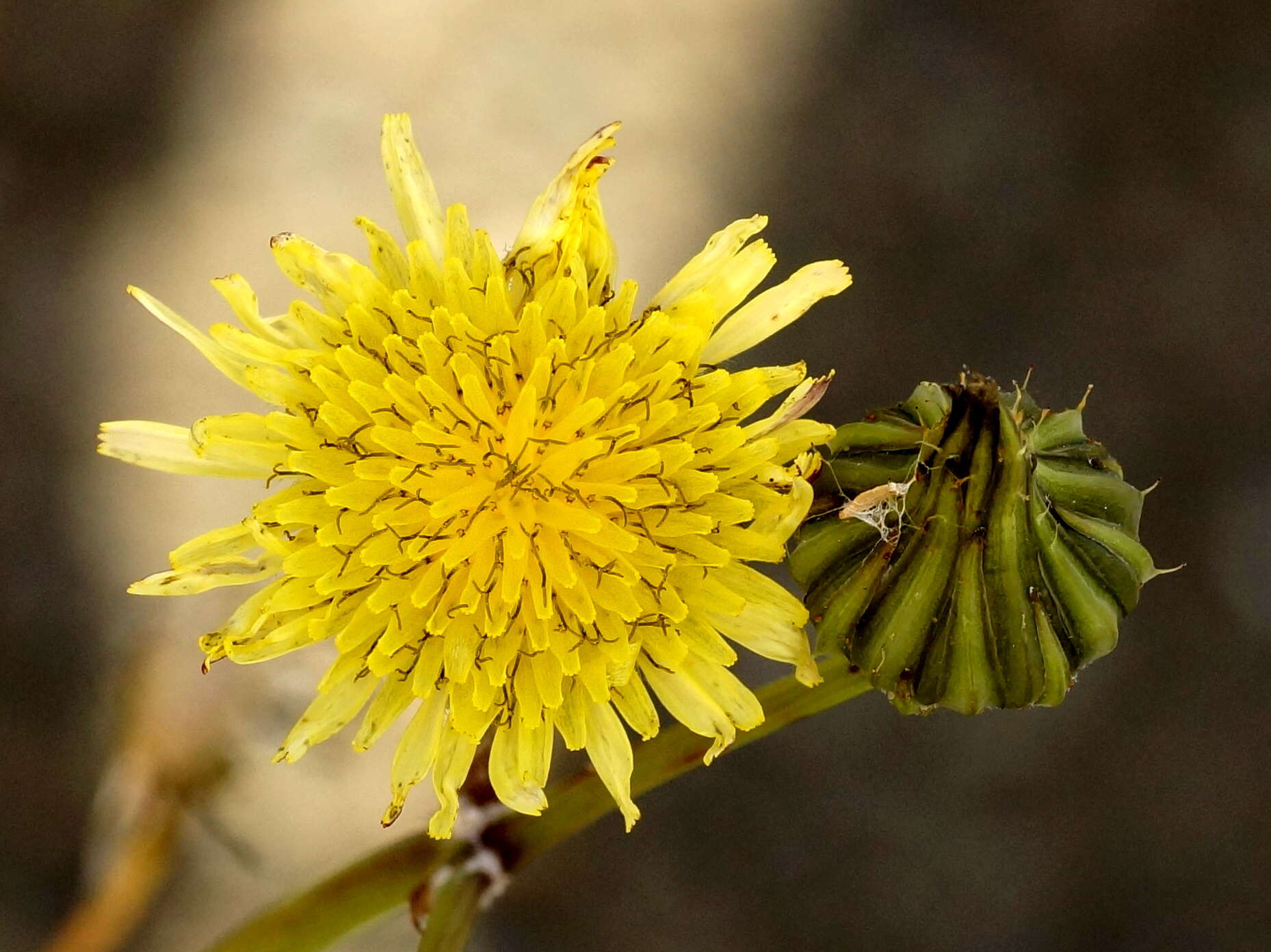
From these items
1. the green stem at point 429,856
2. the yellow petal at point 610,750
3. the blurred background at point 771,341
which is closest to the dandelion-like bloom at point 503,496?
the yellow petal at point 610,750

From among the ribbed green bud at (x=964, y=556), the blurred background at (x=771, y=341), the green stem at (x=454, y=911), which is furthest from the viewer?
the blurred background at (x=771, y=341)

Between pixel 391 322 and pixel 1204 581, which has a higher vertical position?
pixel 391 322

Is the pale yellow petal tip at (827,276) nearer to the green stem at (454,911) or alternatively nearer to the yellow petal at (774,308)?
the yellow petal at (774,308)

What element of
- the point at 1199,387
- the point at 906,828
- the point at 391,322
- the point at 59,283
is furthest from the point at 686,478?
the point at 59,283

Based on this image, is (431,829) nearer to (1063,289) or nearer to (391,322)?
(391,322)

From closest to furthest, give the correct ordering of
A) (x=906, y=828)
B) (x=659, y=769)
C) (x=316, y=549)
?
(x=316, y=549)
(x=659, y=769)
(x=906, y=828)

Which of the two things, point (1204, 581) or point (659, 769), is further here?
point (1204, 581)

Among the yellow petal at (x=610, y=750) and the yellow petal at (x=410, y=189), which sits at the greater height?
the yellow petal at (x=410, y=189)

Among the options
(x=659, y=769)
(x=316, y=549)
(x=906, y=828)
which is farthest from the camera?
(x=906, y=828)
